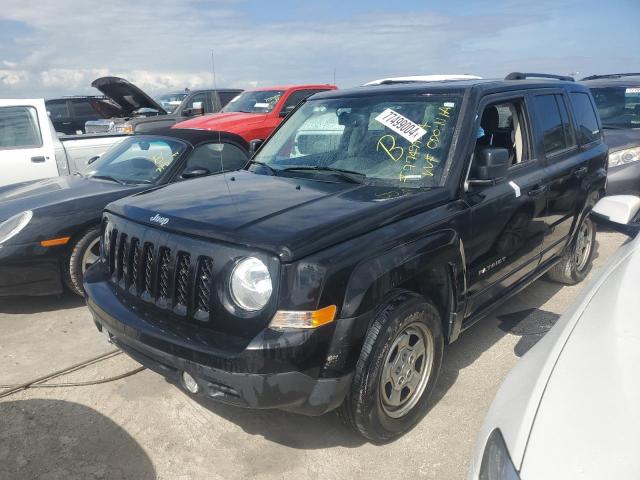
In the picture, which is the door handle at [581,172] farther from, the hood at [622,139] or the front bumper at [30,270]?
the front bumper at [30,270]

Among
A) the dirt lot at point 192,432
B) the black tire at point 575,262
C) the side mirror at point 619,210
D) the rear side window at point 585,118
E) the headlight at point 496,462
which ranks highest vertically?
the rear side window at point 585,118

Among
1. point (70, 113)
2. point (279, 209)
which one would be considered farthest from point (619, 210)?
point (70, 113)

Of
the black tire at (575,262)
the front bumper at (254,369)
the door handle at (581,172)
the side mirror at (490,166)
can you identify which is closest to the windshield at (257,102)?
the black tire at (575,262)

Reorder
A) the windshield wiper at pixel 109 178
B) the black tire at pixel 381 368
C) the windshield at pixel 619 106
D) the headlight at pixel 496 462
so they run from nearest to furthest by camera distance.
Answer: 1. the headlight at pixel 496 462
2. the black tire at pixel 381 368
3. the windshield wiper at pixel 109 178
4. the windshield at pixel 619 106

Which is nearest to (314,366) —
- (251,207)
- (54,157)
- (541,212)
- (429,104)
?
(251,207)

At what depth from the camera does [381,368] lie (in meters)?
2.64

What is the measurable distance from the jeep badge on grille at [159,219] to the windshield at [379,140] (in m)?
1.04

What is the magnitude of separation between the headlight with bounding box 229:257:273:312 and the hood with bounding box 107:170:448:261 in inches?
3.8

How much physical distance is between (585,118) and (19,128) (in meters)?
6.92

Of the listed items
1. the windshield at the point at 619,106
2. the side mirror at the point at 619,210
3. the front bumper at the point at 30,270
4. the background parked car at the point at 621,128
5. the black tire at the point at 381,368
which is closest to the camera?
the black tire at the point at 381,368

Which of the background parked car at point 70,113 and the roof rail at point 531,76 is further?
the background parked car at point 70,113

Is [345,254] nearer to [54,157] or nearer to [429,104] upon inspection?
[429,104]

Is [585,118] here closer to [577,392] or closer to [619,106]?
[577,392]

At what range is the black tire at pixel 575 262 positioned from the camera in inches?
193
